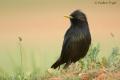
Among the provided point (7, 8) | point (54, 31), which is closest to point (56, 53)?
point (54, 31)

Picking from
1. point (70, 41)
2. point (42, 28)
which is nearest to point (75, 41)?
point (70, 41)

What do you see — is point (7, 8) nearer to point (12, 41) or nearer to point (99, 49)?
point (12, 41)

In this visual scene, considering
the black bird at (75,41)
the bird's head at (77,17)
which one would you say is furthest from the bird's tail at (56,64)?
the bird's head at (77,17)

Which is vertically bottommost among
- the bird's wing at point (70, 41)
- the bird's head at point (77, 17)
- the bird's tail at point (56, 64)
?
the bird's tail at point (56, 64)

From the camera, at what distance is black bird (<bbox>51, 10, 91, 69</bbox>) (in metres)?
4.11

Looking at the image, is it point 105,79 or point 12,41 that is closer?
point 105,79

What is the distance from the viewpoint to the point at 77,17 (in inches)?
162

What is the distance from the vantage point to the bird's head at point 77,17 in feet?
13.5

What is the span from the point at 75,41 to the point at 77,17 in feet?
0.50

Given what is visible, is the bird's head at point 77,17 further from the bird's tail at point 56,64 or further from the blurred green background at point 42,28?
the bird's tail at point 56,64

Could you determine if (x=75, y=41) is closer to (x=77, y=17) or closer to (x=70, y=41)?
(x=70, y=41)

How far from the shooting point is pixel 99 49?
4.32 meters

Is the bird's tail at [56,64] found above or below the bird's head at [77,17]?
below

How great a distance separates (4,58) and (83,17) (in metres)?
0.57
